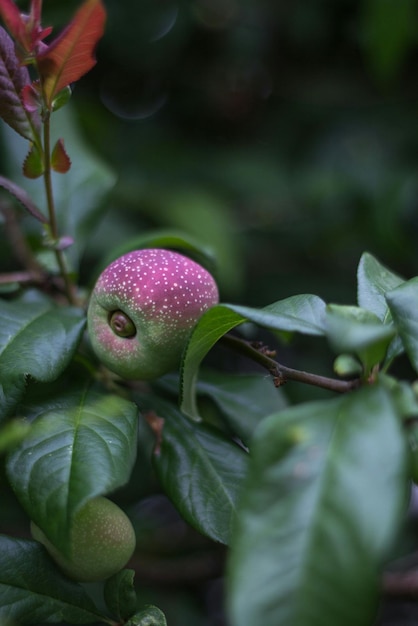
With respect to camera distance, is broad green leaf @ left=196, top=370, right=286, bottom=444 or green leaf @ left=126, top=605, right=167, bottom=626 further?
broad green leaf @ left=196, top=370, right=286, bottom=444

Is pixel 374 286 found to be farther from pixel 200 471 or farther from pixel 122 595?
pixel 122 595

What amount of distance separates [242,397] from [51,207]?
319 mm

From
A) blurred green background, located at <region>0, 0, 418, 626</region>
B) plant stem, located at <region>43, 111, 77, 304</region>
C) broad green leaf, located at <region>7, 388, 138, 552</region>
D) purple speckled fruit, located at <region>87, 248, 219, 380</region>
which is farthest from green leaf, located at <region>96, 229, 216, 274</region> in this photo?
blurred green background, located at <region>0, 0, 418, 626</region>

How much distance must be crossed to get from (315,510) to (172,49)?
5.84 feet

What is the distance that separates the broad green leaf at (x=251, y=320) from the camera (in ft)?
2.04

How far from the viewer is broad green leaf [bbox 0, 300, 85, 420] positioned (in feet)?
2.27

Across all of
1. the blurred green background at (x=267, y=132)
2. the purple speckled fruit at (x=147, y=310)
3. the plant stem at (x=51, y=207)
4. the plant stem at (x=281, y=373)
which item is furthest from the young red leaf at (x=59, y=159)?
the blurred green background at (x=267, y=132)

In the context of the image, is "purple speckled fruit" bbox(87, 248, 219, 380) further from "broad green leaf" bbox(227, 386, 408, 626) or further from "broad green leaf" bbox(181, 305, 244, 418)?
"broad green leaf" bbox(227, 386, 408, 626)

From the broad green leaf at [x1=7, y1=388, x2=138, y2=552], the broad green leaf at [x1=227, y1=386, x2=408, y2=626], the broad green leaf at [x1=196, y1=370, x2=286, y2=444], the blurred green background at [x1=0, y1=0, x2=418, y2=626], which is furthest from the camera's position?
the blurred green background at [x1=0, y1=0, x2=418, y2=626]

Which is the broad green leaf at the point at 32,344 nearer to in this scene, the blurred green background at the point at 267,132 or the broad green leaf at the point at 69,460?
the broad green leaf at the point at 69,460

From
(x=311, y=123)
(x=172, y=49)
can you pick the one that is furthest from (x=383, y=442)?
(x=311, y=123)

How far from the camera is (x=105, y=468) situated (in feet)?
2.05

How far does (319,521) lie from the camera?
1.57 ft

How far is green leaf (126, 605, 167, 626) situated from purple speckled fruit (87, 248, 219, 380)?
22cm
